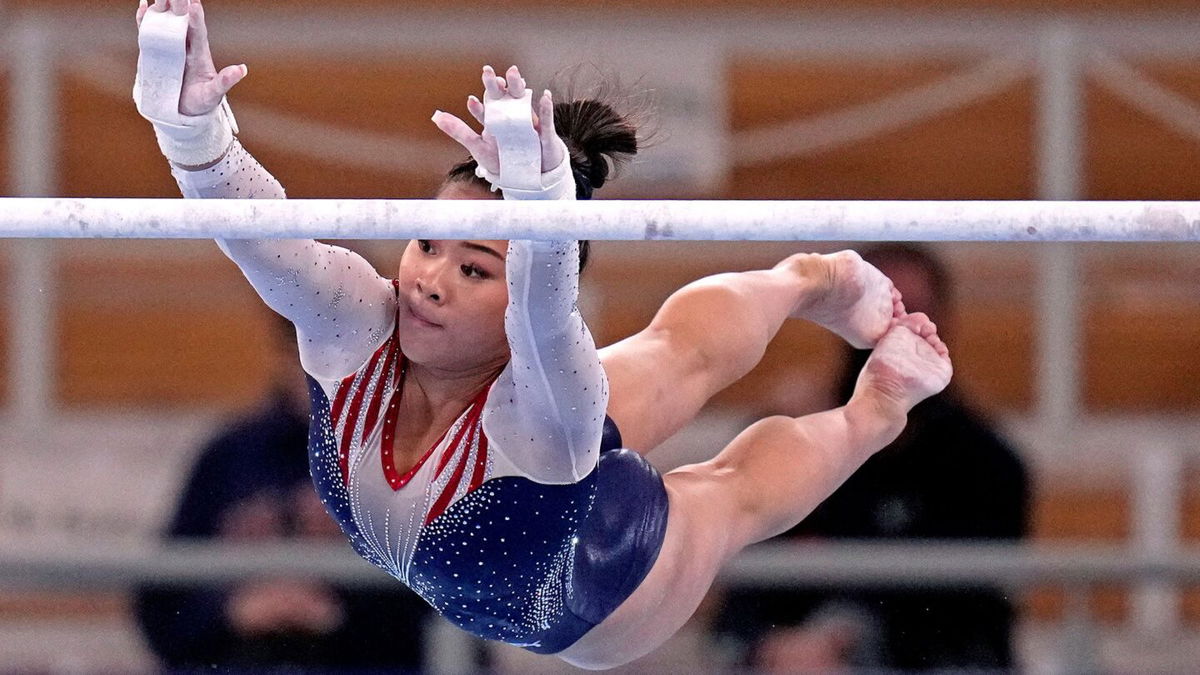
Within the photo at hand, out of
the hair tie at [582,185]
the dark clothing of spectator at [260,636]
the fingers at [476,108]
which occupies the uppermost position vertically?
the fingers at [476,108]

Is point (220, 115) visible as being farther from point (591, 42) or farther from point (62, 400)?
point (62, 400)

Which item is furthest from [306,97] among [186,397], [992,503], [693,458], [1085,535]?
[1085,535]

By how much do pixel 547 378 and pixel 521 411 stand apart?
0.08m

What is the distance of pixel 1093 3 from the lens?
162 inches

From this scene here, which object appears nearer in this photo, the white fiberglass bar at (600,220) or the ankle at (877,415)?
the white fiberglass bar at (600,220)

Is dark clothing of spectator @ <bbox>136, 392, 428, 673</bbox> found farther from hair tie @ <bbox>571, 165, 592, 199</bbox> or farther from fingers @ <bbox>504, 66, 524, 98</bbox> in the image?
fingers @ <bbox>504, 66, 524, 98</bbox>

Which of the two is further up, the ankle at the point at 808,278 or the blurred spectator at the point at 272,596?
the ankle at the point at 808,278

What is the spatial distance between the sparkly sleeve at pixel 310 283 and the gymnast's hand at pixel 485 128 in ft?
0.92

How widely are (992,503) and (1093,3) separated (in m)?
1.70

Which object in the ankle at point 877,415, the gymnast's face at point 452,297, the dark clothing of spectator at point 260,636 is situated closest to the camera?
the gymnast's face at point 452,297

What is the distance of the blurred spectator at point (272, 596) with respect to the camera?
2971 mm

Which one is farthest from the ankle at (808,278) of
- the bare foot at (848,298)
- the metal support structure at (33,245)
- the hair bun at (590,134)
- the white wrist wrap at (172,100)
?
the metal support structure at (33,245)

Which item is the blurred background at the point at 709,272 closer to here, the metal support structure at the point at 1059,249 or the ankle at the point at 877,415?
the metal support structure at the point at 1059,249

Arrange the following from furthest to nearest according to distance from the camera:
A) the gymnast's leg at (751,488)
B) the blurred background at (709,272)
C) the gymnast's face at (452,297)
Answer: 1. the blurred background at (709,272)
2. the gymnast's leg at (751,488)
3. the gymnast's face at (452,297)
